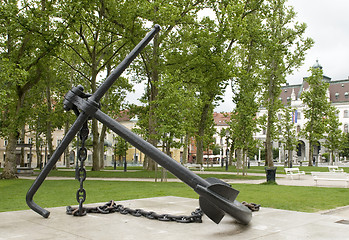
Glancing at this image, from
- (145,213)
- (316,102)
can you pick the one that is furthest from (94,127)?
(316,102)

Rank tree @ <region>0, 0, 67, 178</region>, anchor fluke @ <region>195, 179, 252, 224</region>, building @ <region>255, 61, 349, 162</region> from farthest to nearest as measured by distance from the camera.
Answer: building @ <region>255, 61, 349, 162</region> → tree @ <region>0, 0, 67, 178</region> → anchor fluke @ <region>195, 179, 252, 224</region>

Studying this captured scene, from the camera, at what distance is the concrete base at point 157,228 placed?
17.7 ft

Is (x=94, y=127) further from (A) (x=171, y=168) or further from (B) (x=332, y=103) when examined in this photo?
(B) (x=332, y=103)

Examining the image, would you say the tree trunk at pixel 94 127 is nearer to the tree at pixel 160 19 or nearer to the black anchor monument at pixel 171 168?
the tree at pixel 160 19

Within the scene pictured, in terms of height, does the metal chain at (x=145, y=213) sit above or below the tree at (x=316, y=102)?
below

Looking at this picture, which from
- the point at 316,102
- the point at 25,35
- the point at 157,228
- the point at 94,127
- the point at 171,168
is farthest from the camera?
the point at 316,102

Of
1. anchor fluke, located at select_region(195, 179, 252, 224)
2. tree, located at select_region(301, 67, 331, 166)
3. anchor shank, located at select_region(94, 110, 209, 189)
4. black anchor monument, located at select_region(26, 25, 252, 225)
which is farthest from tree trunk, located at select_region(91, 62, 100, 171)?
tree, located at select_region(301, 67, 331, 166)

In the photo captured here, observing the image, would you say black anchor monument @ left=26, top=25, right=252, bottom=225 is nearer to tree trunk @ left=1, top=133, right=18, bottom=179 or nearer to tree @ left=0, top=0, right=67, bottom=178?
tree @ left=0, top=0, right=67, bottom=178

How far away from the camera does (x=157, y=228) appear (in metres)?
5.97

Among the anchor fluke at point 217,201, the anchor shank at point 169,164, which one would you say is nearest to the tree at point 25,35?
the anchor shank at point 169,164

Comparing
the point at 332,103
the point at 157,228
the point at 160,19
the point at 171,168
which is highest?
the point at 332,103

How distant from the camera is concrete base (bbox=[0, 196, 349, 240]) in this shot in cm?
538

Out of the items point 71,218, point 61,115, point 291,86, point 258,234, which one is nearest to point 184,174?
point 258,234

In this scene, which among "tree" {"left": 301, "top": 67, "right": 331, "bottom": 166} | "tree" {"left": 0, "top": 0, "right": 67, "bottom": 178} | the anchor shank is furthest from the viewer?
"tree" {"left": 301, "top": 67, "right": 331, "bottom": 166}
